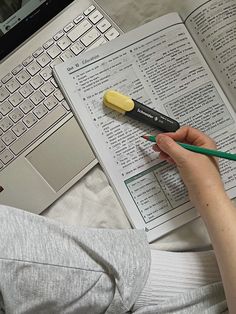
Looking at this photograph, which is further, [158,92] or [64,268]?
[158,92]

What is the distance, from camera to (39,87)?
718 mm

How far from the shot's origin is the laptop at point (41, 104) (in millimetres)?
698

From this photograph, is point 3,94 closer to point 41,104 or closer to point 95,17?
point 41,104

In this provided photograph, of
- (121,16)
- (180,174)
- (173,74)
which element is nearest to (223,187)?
(180,174)

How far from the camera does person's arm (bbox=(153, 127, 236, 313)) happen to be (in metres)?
0.64

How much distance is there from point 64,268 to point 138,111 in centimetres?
22

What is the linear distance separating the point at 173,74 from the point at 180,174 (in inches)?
5.5

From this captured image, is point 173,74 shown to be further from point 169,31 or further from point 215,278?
point 215,278

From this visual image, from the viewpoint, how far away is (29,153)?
71 cm

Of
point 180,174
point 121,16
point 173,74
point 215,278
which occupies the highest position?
point 121,16

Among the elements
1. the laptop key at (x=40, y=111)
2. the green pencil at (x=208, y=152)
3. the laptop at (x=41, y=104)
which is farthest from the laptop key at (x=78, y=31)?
the green pencil at (x=208, y=152)

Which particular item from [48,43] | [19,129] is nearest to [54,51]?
[48,43]

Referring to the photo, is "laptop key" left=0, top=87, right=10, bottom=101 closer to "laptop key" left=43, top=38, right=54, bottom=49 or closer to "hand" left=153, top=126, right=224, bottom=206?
"laptop key" left=43, top=38, right=54, bottom=49

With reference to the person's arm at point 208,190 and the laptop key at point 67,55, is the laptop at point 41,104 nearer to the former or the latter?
the laptop key at point 67,55
